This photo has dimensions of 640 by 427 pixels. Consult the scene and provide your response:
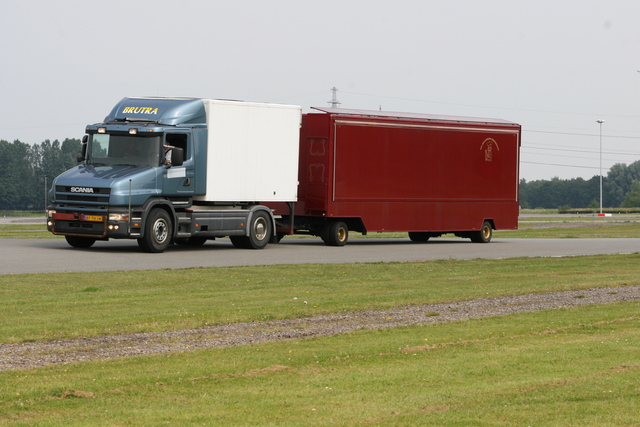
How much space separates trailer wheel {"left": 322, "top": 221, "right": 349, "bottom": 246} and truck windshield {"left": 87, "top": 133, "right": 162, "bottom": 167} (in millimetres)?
6704

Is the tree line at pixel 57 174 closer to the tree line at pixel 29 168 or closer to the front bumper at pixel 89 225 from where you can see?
the tree line at pixel 29 168

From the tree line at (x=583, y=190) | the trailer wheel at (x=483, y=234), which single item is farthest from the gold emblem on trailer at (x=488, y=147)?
the tree line at (x=583, y=190)

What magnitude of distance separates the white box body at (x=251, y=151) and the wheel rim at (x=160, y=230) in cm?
148

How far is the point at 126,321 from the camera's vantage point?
1241 cm

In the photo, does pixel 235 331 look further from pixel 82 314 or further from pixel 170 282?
pixel 170 282

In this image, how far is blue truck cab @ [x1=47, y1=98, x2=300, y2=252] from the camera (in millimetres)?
24188

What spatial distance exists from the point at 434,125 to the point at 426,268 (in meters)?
10.6

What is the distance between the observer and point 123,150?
2505cm

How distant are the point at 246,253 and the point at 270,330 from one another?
45.8 ft

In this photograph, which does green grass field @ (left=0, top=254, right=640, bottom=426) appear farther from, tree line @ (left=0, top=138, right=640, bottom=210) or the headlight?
tree line @ (left=0, top=138, right=640, bottom=210)

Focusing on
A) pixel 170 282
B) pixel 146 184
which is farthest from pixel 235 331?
pixel 146 184

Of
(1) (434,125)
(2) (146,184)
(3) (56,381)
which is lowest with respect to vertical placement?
(3) (56,381)

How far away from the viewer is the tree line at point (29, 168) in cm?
13262

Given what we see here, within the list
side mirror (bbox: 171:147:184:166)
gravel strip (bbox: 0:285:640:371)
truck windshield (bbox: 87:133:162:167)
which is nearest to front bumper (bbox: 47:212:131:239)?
truck windshield (bbox: 87:133:162:167)
